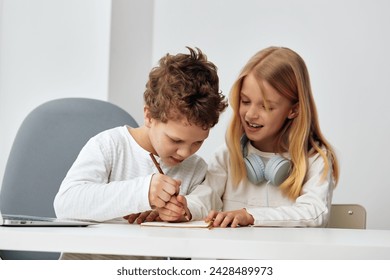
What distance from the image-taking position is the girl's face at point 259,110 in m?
1.93

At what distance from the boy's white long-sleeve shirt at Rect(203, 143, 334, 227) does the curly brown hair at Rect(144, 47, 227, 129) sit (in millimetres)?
294

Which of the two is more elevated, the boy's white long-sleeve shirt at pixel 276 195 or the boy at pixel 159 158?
the boy at pixel 159 158

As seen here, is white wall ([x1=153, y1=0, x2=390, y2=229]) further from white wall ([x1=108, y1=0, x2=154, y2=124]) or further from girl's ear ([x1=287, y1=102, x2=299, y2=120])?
girl's ear ([x1=287, y1=102, x2=299, y2=120])

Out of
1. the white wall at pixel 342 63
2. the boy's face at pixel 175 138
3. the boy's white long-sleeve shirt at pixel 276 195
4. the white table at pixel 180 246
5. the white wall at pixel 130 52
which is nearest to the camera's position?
the white table at pixel 180 246

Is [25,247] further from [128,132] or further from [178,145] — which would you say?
[128,132]

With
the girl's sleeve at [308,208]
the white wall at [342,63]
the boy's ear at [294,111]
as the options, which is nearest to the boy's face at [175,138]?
the girl's sleeve at [308,208]

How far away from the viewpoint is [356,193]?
109 inches

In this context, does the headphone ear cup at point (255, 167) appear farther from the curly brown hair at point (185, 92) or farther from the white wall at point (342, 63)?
the white wall at point (342, 63)

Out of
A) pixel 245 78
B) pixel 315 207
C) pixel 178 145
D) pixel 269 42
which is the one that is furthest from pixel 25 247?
pixel 269 42

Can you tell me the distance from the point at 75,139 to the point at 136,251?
1.23 m

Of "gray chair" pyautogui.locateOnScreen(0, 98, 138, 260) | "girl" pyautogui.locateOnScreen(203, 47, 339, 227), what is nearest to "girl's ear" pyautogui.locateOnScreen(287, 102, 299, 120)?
"girl" pyautogui.locateOnScreen(203, 47, 339, 227)

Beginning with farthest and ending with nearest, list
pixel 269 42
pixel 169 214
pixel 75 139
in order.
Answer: pixel 269 42, pixel 75 139, pixel 169 214

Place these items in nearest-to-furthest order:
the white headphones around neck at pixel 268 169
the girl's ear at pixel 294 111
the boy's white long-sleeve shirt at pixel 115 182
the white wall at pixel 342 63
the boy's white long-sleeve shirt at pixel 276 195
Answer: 1. the boy's white long-sleeve shirt at pixel 115 182
2. the boy's white long-sleeve shirt at pixel 276 195
3. the white headphones around neck at pixel 268 169
4. the girl's ear at pixel 294 111
5. the white wall at pixel 342 63

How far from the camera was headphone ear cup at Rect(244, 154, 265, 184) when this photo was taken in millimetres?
1903
